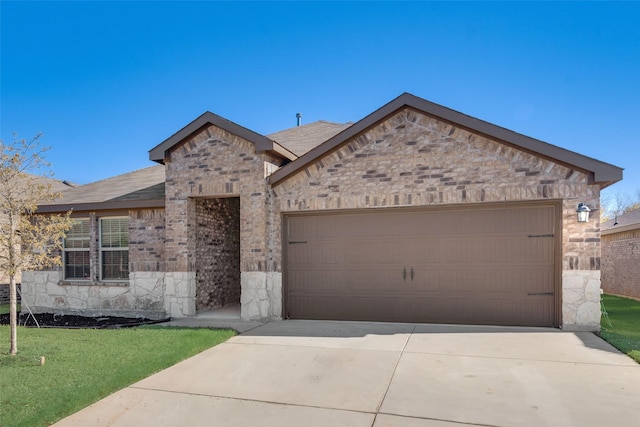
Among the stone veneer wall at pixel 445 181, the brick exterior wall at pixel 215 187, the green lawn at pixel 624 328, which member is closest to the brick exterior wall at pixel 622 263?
the green lawn at pixel 624 328

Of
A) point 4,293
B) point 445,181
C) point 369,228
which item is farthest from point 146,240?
point 4,293

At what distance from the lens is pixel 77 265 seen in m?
11.7

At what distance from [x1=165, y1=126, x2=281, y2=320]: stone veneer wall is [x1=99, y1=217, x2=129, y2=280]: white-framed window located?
5.60ft

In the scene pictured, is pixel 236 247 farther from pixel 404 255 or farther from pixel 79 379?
pixel 79 379

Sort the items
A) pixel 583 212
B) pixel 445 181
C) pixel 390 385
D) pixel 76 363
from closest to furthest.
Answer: pixel 390 385 → pixel 76 363 → pixel 583 212 → pixel 445 181

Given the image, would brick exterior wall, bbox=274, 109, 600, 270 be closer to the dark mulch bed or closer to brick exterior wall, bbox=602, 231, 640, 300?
the dark mulch bed

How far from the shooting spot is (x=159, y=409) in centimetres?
452

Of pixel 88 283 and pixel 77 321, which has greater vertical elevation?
pixel 88 283

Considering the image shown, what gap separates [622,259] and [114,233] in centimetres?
1875

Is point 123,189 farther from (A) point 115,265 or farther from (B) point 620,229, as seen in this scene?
(B) point 620,229

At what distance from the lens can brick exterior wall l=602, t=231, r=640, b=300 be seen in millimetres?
15234

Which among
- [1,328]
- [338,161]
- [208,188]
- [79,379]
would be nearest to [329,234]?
[338,161]

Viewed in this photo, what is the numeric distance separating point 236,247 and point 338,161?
196 inches

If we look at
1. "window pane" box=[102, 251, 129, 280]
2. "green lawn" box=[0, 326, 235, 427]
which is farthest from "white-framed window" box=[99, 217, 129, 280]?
"green lawn" box=[0, 326, 235, 427]
